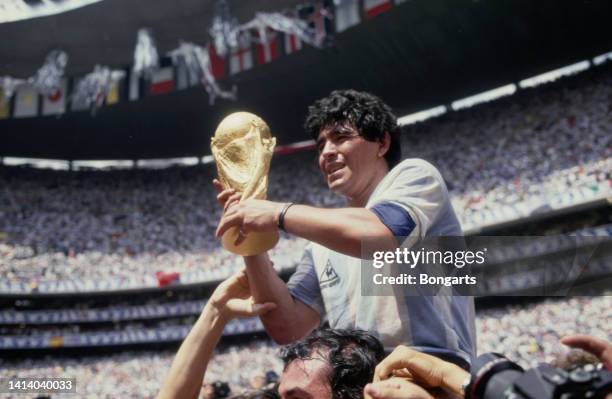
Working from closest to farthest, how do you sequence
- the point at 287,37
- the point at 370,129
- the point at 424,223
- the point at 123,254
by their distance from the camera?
the point at 424,223
the point at 370,129
the point at 287,37
the point at 123,254

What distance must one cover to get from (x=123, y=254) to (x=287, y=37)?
1136cm

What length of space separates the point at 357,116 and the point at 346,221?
685 millimetres

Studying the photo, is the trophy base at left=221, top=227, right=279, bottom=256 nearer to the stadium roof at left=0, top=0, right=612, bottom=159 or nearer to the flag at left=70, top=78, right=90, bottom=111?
the stadium roof at left=0, top=0, right=612, bottom=159

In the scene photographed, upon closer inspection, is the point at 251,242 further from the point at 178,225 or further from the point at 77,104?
the point at 178,225

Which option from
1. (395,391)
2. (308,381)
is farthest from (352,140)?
(395,391)

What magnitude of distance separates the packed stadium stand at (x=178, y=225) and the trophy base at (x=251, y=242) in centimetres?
1239

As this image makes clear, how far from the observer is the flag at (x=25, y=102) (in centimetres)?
2086

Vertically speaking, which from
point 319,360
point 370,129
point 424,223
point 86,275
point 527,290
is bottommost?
point 319,360

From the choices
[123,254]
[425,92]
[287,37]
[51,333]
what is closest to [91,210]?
[123,254]

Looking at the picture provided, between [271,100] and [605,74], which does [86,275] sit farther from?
[605,74]

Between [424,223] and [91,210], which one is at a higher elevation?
[91,210]

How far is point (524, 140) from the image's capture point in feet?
59.2

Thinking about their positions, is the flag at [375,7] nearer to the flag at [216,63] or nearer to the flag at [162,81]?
the flag at [216,63]

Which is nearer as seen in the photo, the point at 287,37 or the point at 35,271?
the point at 287,37
